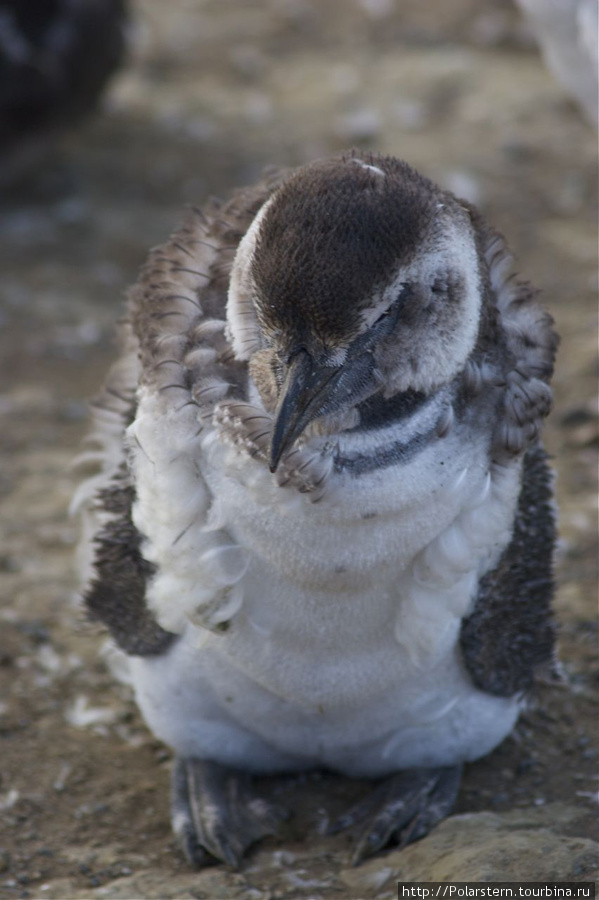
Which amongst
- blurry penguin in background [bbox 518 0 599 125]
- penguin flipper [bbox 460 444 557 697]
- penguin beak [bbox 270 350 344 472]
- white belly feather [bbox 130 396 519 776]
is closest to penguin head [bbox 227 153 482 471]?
penguin beak [bbox 270 350 344 472]

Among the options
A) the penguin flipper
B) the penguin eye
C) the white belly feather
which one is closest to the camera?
the penguin eye

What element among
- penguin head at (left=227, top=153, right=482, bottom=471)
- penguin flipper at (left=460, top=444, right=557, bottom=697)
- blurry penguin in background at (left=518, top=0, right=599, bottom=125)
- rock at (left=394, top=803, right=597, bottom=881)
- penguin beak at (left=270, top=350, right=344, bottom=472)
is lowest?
rock at (left=394, top=803, right=597, bottom=881)

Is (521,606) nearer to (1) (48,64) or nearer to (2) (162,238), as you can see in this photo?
(2) (162,238)

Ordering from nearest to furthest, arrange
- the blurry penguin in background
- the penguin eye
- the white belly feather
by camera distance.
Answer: the penguin eye
the white belly feather
the blurry penguin in background

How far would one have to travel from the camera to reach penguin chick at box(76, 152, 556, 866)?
10.4ft

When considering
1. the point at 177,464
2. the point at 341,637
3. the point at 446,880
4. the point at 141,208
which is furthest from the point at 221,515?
the point at 141,208

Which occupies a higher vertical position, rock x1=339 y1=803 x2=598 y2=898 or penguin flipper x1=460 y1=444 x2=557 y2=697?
penguin flipper x1=460 y1=444 x2=557 y2=697

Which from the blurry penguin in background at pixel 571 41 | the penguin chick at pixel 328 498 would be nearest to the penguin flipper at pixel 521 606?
the penguin chick at pixel 328 498

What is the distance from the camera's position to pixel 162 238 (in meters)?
7.94

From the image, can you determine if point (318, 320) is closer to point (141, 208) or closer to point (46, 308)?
point (46, 308)

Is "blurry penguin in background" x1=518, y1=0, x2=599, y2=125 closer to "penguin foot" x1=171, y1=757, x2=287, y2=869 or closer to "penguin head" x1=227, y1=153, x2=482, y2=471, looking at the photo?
"penguin head" x1=227, y1=153, x2=482, y2=471

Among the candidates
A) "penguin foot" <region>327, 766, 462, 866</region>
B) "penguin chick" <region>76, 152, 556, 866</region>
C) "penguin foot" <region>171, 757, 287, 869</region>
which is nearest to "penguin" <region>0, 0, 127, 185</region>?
"penguin chick" <region>76, 152, 556, 866</region>

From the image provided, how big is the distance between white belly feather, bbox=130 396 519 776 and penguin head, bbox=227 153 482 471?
220 mm

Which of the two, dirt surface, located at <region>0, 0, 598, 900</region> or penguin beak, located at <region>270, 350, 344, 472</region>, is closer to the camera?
penguin beak, located at <region>270, 350, 344, 472</region>
